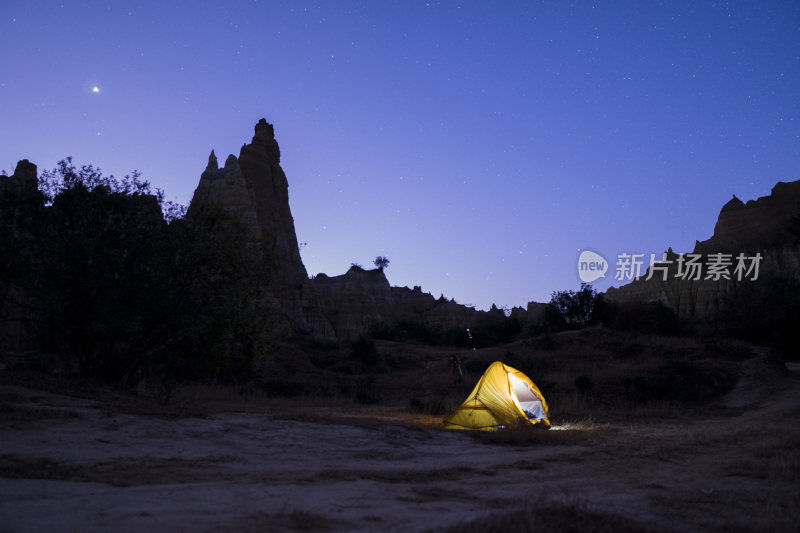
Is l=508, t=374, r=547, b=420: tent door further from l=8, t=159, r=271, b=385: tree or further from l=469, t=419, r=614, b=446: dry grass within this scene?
l=8, t=159, r=271, b=385: tree

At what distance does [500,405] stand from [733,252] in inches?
3364

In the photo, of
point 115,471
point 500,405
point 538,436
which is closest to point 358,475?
point 115,471

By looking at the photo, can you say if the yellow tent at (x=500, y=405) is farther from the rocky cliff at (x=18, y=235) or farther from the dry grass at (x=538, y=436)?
the rocky cliff at (x=18, y=235)

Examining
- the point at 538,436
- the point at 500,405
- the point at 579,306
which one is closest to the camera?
the point at 538,436

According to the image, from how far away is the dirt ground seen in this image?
4.32m

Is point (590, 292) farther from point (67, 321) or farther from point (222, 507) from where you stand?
point (222, 507)

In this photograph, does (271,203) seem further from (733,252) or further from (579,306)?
(733,252)

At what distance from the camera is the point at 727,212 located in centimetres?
9544

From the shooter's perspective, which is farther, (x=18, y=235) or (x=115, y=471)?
(x=18, y=235)

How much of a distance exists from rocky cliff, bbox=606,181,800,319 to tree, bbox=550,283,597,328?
957 centimetres

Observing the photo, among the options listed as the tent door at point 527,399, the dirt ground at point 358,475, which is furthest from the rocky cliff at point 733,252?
the dirt ground at point 358,475

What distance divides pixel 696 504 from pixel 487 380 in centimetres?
890

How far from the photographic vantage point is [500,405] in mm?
13789

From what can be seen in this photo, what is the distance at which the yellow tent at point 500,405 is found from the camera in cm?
1349
